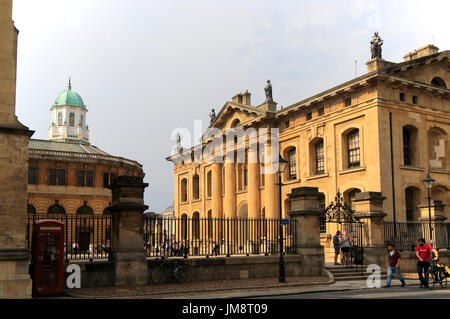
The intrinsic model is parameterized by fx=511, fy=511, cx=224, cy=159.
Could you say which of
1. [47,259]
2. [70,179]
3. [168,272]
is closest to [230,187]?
[70,179]

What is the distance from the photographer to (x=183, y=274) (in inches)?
742

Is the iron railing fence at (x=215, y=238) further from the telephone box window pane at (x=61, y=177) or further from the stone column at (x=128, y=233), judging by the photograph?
the telephone box window pane at (x=61, y=177)

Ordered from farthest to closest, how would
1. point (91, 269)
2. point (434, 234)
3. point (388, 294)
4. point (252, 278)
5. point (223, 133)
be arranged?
point (223, 133) < point (434, 234) < point (252, 278) < point (91, 269) < point (388, 294)

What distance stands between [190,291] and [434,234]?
1491 centimetres

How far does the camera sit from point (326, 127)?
36.2 meters

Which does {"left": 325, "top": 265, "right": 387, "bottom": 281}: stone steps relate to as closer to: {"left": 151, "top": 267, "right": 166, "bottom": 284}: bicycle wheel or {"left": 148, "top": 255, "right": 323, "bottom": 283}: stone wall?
{"left": 148, "top": 255, "right": 323, "bottom": 283}: stone wall

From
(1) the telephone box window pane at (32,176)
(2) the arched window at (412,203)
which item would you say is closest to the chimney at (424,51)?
(2) the arched window at (412,203)

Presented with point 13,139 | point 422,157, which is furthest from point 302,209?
point 422,157

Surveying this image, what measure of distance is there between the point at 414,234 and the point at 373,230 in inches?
150

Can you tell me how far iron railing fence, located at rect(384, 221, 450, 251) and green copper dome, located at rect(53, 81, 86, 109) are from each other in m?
82.6

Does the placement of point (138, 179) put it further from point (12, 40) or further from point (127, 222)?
point (12, 40)

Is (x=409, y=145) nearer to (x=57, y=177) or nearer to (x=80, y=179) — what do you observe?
(x=80, y=179)

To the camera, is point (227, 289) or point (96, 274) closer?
point (227, 289)

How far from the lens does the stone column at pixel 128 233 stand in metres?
17.5
